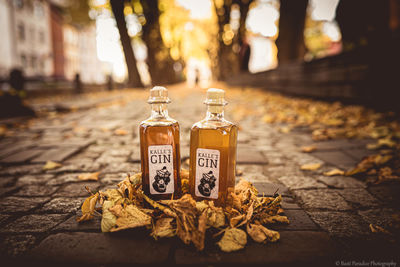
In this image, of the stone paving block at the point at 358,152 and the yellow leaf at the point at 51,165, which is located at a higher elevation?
the stone paving block at the point at 358,152

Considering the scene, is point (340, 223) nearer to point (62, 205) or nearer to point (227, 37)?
point (62, 205)

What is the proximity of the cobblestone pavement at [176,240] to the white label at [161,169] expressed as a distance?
0.81 ft

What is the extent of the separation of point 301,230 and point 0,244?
1.56 meters

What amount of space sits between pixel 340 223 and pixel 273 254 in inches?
22.7

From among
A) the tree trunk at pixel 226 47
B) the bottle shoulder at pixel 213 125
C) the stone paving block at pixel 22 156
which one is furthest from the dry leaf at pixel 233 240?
the tree trunk at pixel 226 47

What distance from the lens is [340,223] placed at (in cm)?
148

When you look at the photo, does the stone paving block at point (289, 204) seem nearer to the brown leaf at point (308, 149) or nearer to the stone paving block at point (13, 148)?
the brown leaf at point (308, 149)

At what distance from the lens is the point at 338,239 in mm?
1325

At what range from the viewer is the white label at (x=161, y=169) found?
4.46 feet

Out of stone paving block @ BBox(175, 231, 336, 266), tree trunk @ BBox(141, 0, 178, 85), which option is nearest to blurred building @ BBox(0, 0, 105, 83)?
tree trunk @ BBox(141, 0, 178, 85)

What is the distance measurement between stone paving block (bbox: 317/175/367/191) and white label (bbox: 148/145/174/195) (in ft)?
4.56

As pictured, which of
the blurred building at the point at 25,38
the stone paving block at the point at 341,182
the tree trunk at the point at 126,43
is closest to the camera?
the stone paving block at the point at 341,182

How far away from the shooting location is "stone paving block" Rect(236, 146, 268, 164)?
2.65 metres

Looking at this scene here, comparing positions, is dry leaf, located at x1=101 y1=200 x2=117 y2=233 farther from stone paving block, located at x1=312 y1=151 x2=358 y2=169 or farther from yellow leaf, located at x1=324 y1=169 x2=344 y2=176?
stone paving block, located at x1=312 y1=151 x2=358 y2=169
